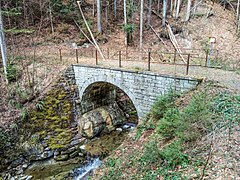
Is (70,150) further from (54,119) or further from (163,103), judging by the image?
(163,103)

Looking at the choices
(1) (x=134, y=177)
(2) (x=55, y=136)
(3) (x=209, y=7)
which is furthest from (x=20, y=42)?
(3) (x=209, y=7)

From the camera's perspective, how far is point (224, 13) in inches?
862

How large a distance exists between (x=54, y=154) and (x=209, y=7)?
816 inches

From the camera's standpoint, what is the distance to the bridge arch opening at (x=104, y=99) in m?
12.5

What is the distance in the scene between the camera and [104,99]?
13578mm

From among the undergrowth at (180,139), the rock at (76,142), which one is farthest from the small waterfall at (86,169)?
the undergrowth at (180,139)

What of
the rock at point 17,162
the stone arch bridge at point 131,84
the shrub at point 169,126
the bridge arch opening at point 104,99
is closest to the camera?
the shrub at point 169,126

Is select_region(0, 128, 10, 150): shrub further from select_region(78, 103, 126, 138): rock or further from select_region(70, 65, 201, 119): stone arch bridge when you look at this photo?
select_region(70, 65, 201, 119): stone arch bridge

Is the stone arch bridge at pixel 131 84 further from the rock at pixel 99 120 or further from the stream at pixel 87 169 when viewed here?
the stream at pixel 87 169

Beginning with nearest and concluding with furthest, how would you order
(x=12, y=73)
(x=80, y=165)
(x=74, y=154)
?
1. (x=80, y=165)
2. (x=74, y=154)
3. (x=12, y=73)

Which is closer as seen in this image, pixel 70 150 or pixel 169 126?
pixel 169 126

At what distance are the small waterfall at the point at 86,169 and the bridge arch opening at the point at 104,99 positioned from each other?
3506mm

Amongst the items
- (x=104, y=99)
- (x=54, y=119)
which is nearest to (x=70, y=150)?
(x=54, y=119)

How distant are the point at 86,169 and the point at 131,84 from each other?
438 cm
